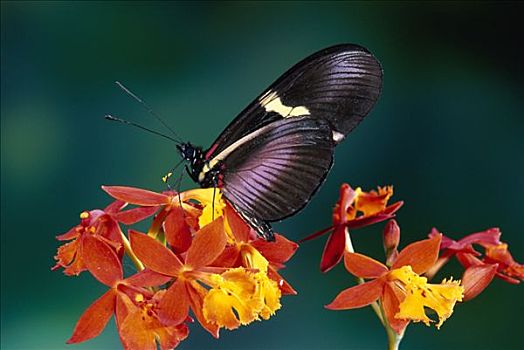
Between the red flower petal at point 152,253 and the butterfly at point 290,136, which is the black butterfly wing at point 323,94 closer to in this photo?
the butterfly at point 290,136

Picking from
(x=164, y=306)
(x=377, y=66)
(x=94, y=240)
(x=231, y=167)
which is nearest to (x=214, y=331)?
(x=164, y=306)

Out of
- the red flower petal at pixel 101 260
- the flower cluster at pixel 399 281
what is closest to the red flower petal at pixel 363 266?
the flower cluster at pixel 399 281

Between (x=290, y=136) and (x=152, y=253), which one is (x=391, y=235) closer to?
(x=290, y=136)

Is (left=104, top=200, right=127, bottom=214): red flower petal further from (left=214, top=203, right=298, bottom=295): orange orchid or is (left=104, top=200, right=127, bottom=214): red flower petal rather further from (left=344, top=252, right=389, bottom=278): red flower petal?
(left=344, top=252, right=389, bottom=278): red flower petal

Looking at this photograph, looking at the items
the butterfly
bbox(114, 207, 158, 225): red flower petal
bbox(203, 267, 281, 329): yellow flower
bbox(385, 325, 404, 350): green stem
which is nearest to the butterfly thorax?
the butterfly

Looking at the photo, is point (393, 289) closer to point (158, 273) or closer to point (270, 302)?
point (270, 302)

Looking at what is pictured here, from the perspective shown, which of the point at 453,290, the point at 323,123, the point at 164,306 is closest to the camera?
the point at 164,306
